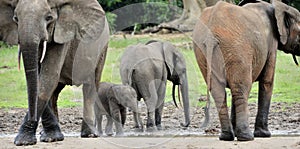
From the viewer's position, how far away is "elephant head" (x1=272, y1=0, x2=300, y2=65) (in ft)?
33.3

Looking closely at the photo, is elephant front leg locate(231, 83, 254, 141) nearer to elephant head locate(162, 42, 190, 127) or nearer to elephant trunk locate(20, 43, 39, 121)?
elephant trunk locate(20, 43, 39, 121)

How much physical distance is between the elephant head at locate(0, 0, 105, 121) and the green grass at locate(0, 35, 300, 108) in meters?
3.04

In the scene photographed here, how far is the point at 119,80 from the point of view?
500 inches

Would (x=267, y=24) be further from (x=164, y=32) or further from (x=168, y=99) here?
(x=164, y=32)

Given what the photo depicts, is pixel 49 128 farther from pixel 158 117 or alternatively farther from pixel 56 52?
pixel 158 117

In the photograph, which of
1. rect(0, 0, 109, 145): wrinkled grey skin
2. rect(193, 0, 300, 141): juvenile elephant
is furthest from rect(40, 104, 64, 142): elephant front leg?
rect(193, 0, 300, 141): juvenile elephant

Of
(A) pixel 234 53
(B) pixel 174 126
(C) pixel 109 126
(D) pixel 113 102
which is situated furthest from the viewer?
(B) pixel 174 126

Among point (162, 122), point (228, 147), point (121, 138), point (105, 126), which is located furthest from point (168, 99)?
point (228, 147)

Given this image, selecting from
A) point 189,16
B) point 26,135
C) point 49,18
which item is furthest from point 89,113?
point 189,16

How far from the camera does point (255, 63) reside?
381 inches

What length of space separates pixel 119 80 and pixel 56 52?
3.46 metres

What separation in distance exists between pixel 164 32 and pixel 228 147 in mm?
12981

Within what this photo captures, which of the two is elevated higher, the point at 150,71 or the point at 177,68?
the point at 150,71

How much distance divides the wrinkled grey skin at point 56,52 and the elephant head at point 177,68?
2.38 m
